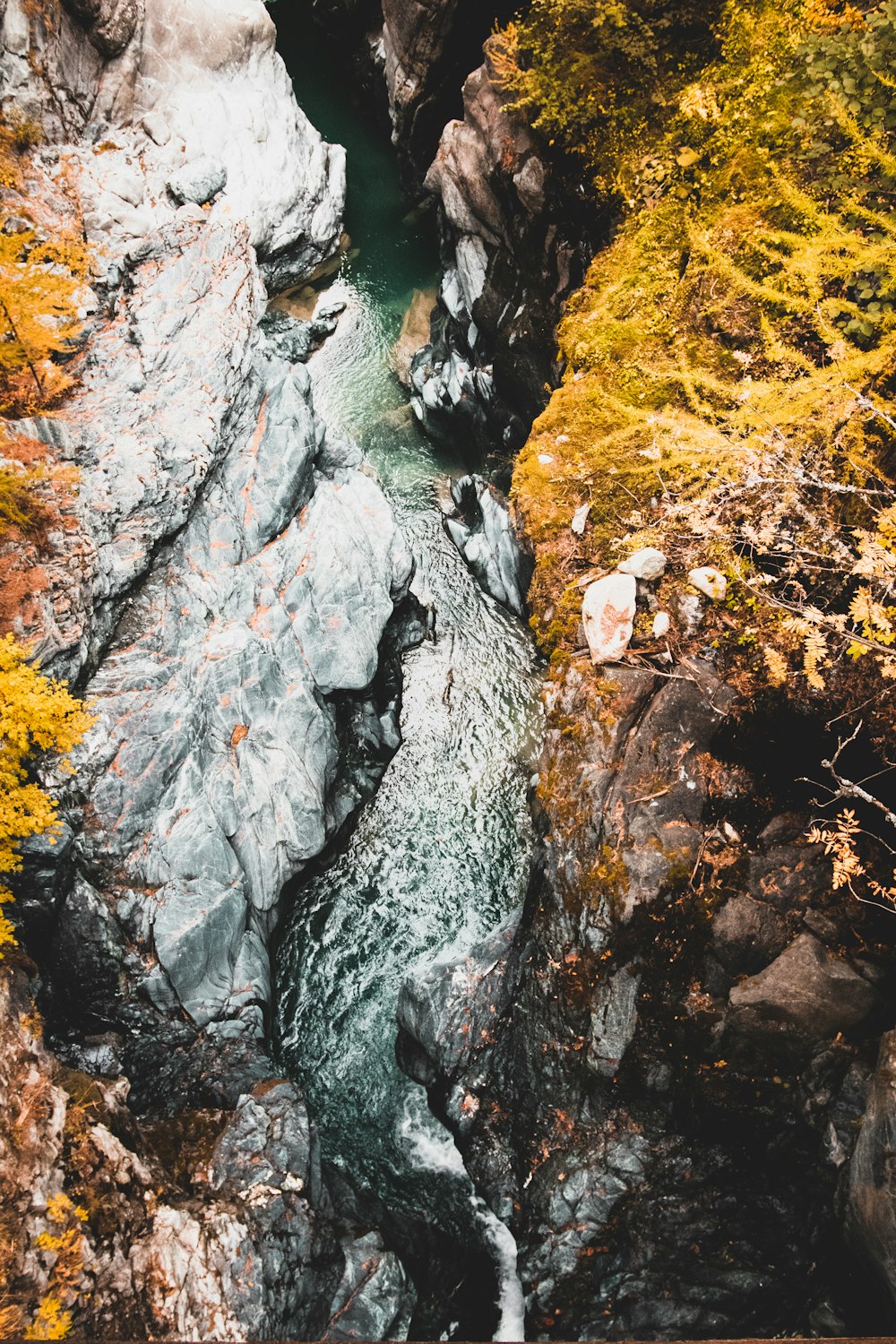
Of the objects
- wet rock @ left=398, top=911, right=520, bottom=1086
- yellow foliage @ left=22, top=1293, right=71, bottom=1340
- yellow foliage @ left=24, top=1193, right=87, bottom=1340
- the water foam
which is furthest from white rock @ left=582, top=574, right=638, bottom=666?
yellow foliage @ left=22, top=1293, right=71, bottom=1340

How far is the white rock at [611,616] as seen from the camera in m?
7.34

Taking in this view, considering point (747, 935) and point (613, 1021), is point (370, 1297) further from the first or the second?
point (747, 935)

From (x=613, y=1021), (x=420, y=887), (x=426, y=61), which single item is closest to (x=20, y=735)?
(x=420, y=887)

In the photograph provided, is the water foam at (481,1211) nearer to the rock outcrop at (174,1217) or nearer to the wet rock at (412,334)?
the rock outcrop at (174,1217)

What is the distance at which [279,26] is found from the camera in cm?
1975

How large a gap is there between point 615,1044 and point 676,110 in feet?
37.8

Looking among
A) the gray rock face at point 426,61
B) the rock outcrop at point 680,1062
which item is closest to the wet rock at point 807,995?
the rock outcrop at point 680,1062

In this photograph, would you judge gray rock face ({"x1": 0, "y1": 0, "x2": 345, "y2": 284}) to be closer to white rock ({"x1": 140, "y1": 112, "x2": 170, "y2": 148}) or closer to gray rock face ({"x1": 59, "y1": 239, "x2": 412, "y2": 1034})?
white rock ({"x1": 140, "y1": 112, "x2": 170, "y2": 148})

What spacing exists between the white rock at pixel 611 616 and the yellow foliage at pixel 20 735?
224 inches

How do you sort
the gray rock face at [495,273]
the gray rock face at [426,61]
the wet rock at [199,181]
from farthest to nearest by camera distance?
the gray rock face at [426,61]
the wet rock at [199,181]
the gray rock face at [495,273]

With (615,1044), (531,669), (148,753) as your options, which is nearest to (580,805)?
(615,1044)

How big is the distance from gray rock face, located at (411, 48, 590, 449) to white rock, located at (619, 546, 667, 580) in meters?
5.24

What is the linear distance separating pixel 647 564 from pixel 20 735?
680 centimetres

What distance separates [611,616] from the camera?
744 centimetres
